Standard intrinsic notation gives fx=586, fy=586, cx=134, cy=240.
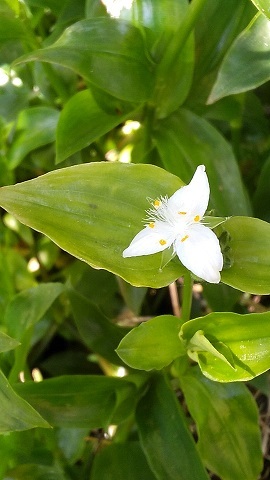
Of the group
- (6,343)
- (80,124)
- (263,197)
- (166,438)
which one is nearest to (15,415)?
(6,343)

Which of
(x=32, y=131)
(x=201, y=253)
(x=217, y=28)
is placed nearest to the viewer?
(x=201, y=253)

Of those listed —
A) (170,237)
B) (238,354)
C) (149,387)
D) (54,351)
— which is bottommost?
(54,351)

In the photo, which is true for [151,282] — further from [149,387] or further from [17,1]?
[17,1]

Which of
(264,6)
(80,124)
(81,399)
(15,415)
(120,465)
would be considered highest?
(264,6)

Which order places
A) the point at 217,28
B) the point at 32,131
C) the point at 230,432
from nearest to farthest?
the point at 230,432, the point at 217,28, the point at 32,131

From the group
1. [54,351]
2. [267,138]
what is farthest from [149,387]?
[267,138]

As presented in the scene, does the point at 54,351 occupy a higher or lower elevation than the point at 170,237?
lower

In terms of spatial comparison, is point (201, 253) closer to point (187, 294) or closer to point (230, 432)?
point (187, 294)
